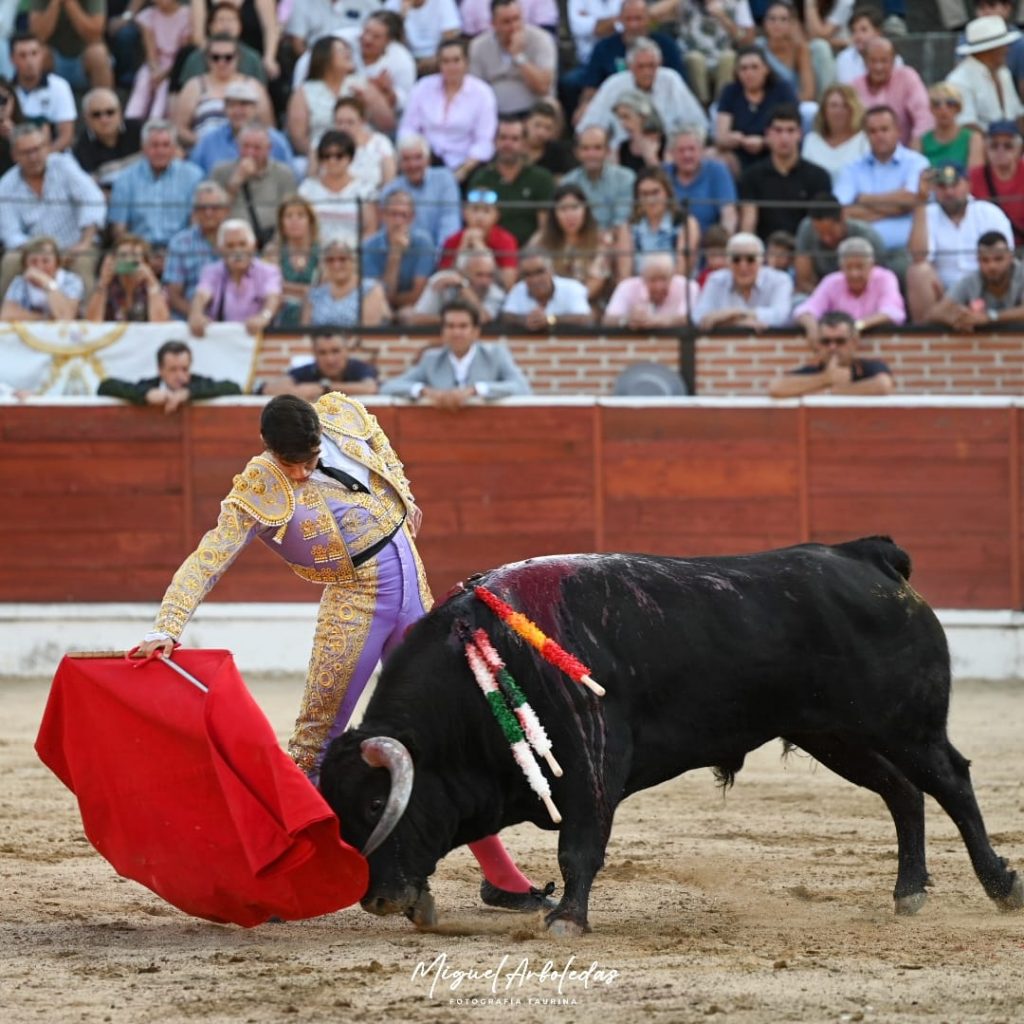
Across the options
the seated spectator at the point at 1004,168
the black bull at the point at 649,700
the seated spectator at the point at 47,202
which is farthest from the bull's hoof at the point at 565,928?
the seated spectator at the point at 47,202

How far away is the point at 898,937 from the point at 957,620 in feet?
15.1

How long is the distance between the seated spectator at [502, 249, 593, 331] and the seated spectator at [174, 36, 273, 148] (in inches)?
75.5

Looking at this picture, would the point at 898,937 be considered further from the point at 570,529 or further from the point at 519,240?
the point at 519,240

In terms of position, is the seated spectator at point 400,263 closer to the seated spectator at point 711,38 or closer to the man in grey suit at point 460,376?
the man in grey suit at point 460,376

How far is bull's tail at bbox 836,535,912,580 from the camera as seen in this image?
4613 millimetres

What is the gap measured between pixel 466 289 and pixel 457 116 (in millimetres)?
1337

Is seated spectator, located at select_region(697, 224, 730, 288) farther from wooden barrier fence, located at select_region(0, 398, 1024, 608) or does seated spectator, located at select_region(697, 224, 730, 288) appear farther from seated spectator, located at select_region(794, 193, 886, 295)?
wooden barrier fence, located at select_region(0, 398, 1024, 608)

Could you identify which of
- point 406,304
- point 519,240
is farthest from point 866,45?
point 406,304

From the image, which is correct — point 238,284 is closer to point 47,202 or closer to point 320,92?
point 47,202

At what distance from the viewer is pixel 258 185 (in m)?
9.80

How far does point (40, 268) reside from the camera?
9344 mm

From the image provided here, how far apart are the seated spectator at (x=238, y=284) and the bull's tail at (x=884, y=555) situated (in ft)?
16.4

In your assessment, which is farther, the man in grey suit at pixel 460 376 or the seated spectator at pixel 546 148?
the seated spectator at pixel 546 148

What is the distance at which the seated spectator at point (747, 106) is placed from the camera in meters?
10.0
